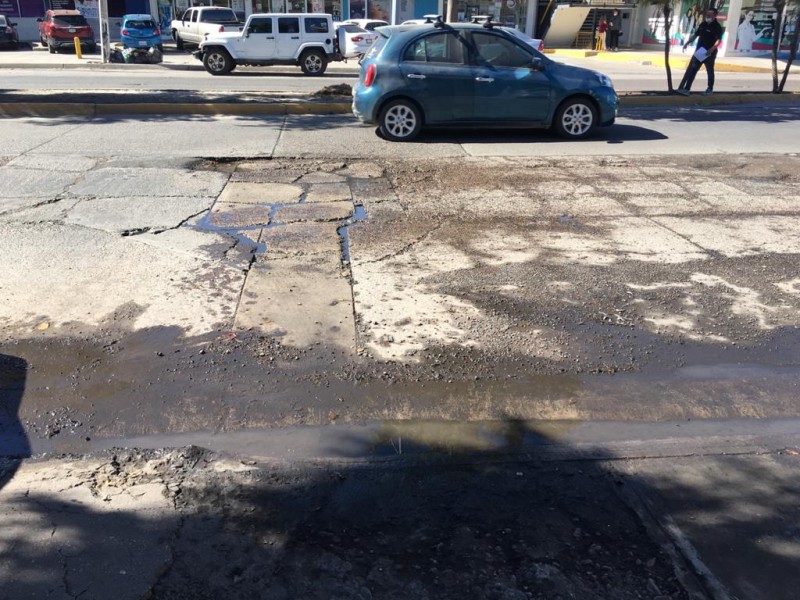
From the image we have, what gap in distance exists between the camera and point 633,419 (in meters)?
4.06

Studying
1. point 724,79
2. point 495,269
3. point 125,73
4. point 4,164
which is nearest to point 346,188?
point 495,269

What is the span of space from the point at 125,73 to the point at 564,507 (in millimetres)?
22404

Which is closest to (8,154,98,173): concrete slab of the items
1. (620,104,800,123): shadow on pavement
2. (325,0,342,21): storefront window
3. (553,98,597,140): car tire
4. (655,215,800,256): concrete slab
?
(553,98,597,140): car tire

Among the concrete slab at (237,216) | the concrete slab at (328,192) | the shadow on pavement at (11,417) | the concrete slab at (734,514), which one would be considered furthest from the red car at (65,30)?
the concrete slab at (734,514)

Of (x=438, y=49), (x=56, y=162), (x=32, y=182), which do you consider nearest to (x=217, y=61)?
(x=438, y=49)

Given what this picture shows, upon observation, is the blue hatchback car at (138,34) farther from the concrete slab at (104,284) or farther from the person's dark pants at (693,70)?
the concrete slab at (104,284)

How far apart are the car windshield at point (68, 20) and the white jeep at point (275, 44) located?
11800mm

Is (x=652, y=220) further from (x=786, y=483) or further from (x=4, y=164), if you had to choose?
(x=4, y=164)

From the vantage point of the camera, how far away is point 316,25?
22.3 meters

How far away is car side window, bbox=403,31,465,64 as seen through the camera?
10.7 metres

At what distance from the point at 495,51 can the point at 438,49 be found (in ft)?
2.85

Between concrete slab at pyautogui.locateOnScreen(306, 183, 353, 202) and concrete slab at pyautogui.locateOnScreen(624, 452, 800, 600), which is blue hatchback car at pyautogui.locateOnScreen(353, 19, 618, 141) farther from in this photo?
concrete slab at pyautogui.locateOnScreen(624, 452, 800, 600)

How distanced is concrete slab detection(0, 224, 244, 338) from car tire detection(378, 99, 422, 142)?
16.6 feet

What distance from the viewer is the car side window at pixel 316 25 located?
22.2 meters
